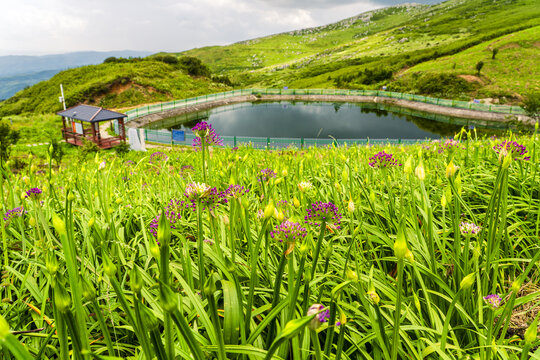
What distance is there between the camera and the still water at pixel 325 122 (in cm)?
3456

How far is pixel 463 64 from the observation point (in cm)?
4966

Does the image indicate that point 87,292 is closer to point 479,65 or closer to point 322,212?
point 322,212

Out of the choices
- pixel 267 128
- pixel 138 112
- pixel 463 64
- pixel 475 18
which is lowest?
pixel 267 128

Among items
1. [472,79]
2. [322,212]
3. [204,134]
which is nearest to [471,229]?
[322,212]

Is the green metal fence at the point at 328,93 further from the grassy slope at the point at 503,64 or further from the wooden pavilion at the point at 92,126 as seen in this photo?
the wooden pavilion at the point at 92,126

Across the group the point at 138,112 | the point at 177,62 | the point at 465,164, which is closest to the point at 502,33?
the point at 177,62

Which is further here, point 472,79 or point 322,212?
point 472,79

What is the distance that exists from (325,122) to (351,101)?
52.7 feet

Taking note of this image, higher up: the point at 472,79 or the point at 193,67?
the point at 193,67

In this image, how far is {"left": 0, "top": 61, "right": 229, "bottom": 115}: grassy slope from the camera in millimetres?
43031

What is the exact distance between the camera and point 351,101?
53312 mm

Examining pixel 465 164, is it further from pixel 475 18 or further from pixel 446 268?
pixel 475 18

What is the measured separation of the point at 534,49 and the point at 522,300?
6765 centimetres

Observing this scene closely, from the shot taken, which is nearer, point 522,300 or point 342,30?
point 522,300
